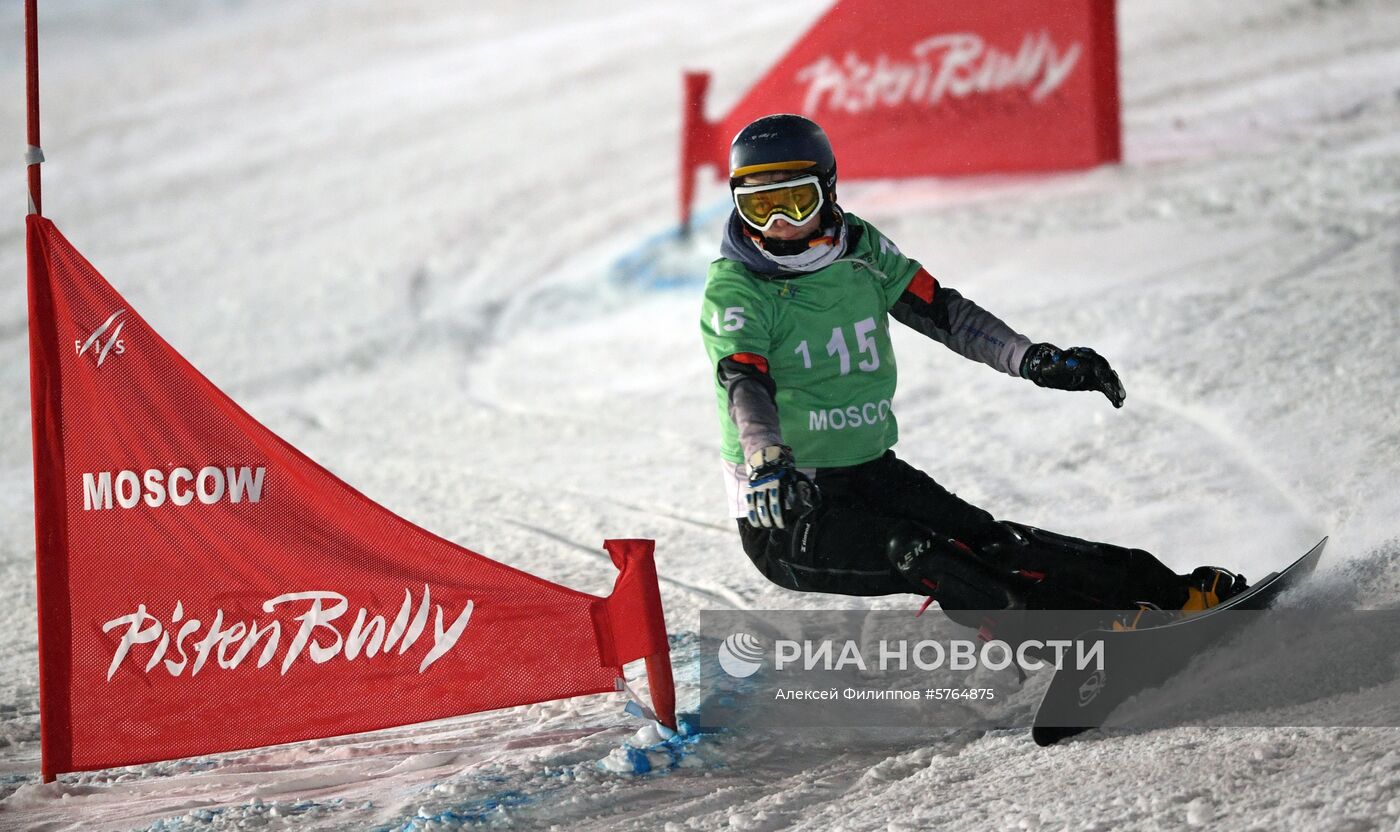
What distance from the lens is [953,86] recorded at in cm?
906

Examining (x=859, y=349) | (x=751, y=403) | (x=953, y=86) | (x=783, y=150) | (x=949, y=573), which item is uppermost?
(x=953, y=86)

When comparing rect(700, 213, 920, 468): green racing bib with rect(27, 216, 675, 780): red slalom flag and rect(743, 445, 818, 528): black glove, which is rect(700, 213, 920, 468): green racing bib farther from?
rect(27, 216, 675, 780): red slalom flag

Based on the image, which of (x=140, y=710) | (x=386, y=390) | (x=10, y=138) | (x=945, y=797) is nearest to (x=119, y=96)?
(x=10, y=138)

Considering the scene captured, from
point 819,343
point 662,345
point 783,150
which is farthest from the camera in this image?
point 662,345

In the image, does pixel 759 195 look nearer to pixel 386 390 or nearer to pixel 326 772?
pixel 326 772

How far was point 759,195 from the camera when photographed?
384 centimetres

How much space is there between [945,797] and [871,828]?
225 millimetres

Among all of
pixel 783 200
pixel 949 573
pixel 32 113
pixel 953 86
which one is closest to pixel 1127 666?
pixel 949 573

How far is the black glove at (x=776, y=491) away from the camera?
352 cm

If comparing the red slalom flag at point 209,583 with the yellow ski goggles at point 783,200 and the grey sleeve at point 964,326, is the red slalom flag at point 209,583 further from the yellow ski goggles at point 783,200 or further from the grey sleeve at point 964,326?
the grey sleeve at point 964,326

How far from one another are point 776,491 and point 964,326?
0.94 metres

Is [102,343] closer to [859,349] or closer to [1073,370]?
[859,349]

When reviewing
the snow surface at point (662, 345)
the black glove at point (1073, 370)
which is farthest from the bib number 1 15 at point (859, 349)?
the snow surface at point (662, 345)

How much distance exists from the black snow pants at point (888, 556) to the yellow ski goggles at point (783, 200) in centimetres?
70
